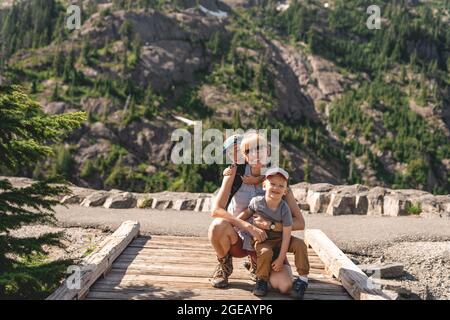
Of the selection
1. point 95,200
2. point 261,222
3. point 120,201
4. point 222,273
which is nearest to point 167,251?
point 222,273

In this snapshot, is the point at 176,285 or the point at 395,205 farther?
the point at 395,205

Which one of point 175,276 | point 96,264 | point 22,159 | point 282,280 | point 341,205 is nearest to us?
point 282,280

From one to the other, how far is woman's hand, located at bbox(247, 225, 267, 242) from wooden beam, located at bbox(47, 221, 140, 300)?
2351 mm

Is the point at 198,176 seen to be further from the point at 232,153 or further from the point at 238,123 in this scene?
the point at 232,153

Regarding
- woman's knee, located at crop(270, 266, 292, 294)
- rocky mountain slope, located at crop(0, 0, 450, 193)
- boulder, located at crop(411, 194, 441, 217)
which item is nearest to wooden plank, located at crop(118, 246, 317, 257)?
woman's knee, located at crop(270, 266, 292, 294)

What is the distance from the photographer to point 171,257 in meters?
8.17

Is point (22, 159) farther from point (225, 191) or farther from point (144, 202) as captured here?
point (144, 202)

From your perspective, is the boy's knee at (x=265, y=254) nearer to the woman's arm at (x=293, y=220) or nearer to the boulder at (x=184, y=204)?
the woman's arm at (x=293, y=220)

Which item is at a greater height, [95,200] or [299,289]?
[299,289]

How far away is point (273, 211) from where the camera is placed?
618 cm

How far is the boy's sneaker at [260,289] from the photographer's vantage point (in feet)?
19.9

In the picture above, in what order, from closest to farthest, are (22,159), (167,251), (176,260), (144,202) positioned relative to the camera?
1. (22,159)
2. (176,260)
3. (167,251)
4. (144,202)

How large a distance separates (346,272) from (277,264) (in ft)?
4.56

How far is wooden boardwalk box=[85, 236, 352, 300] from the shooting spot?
6137mm
